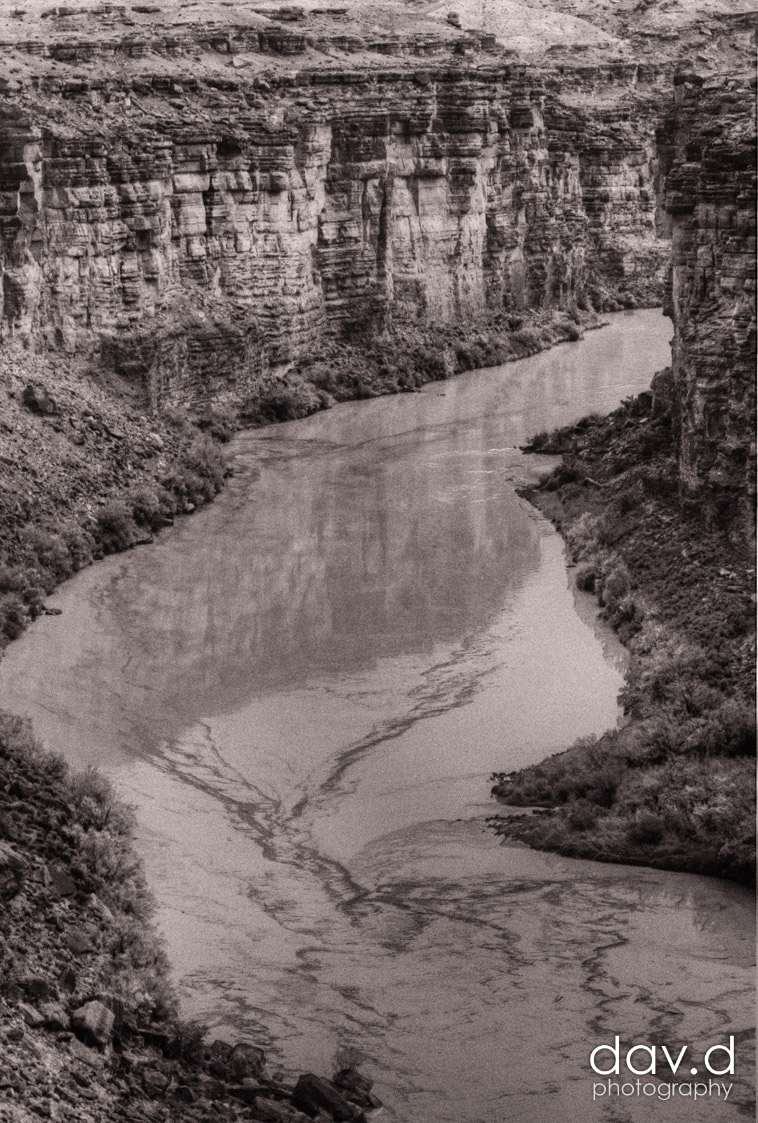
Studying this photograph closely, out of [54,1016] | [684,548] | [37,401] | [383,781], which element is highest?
[37,401]

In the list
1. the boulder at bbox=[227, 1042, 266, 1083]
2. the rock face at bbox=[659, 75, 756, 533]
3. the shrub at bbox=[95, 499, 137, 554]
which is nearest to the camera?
the boulder at bbox=[227, 1042, 266, 1083]

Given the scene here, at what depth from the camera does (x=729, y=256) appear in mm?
39562

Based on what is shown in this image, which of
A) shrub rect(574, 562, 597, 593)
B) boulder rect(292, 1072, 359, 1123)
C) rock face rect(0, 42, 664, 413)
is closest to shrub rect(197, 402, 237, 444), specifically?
rock face rect(0, 42, 664, 413)

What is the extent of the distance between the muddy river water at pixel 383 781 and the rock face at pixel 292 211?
5.84 metres

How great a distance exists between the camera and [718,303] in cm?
4016

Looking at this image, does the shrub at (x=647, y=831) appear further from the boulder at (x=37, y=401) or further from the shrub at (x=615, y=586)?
the boulder at (x=37, y=401)

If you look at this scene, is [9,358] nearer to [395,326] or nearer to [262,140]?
[262,140]

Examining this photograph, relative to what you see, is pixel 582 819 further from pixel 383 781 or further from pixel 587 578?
pixel 587 578

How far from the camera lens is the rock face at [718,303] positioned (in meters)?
38.5

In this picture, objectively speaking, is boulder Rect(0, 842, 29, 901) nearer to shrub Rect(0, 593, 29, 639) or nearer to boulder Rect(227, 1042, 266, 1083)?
boulder Rect(227, 1042, 266, 1083)

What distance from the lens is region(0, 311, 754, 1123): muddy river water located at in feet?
76.8

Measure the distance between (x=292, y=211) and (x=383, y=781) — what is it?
105 feet

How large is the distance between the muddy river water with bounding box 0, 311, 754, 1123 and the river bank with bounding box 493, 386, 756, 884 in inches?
20.7

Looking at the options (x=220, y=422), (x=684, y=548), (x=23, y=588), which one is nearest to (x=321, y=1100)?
(x=23, y=588)
